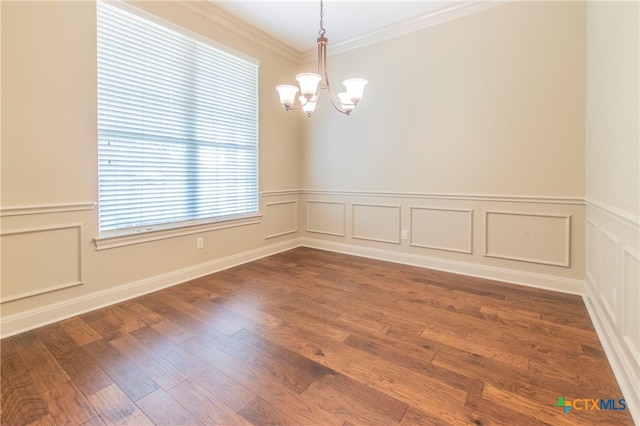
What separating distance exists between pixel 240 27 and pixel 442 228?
3.38m

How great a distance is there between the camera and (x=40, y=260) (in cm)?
224

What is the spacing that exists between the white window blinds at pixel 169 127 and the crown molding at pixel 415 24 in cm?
130

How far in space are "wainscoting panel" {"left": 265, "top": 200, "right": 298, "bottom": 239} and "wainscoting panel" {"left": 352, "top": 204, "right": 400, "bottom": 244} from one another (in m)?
0.99

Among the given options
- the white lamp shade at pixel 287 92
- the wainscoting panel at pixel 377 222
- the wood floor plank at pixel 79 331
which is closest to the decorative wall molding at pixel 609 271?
the wainscoting panel at pixel 377 222

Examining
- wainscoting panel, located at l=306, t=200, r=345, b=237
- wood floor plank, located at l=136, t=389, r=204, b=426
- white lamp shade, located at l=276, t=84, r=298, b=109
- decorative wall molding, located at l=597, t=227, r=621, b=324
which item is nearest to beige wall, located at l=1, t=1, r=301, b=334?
wood floor plank, located at l=136, t=389, r=204, b=426

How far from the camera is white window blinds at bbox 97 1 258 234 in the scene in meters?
2.59

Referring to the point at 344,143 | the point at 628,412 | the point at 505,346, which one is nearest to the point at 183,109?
the point at 344,143

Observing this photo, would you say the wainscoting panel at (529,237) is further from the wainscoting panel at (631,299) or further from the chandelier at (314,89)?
the chandelier at (314,89)

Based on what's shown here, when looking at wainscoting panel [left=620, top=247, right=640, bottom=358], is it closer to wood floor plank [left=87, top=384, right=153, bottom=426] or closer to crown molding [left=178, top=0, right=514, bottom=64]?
wood floor plank [left=87, top=384, right=153, bottom=426]

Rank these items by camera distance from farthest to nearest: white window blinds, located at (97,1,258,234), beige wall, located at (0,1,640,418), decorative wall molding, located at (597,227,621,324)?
white window blinds, located at (97,1,258,234) → beige wall, located at (0,1,640,418) → decorative wall molding, located at (597,227,621,324)

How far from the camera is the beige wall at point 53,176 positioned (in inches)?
82.0

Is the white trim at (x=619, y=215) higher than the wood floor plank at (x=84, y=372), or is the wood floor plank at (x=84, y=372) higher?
the white trim at (x=619, y=215)

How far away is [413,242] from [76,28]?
382 cm

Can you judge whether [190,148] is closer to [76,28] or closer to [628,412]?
[76,28]
